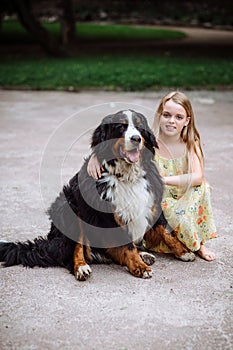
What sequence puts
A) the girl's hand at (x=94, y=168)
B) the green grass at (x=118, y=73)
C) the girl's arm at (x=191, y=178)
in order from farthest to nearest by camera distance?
the green grass at (x=118, y=73) → the girl's arm at (x=191, y=178) → the girl's hand at (x=94, y=168)

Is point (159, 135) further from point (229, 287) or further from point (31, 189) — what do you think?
point (31, 189)

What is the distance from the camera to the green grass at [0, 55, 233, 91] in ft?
39.2

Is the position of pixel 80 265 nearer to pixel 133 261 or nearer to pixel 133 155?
pixel 133 261

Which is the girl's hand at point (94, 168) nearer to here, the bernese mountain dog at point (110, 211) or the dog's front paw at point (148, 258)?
the bernese mountain dog at point (110, 211)

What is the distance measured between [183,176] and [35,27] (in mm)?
12721

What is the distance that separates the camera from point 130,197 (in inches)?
144

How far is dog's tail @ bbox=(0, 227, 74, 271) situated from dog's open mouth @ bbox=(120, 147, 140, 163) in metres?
0.79

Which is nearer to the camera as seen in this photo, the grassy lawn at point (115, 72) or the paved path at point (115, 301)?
the paved path at point (115, 301)

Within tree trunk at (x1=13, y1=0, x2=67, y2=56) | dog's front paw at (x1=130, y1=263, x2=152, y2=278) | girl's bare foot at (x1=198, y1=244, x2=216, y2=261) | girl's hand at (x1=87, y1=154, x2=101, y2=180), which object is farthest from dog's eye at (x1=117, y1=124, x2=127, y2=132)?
tree trunk at (x1=13, y1=0, x2=67, y2=56)

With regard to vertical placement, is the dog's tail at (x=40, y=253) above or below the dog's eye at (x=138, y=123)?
below

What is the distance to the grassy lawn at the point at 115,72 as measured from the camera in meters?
12.0

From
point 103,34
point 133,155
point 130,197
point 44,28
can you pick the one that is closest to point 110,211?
point 130,197

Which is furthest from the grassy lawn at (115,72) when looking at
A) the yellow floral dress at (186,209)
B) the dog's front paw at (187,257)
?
the dog's front paw at (187,257)

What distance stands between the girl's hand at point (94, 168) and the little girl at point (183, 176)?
0.61 metres
